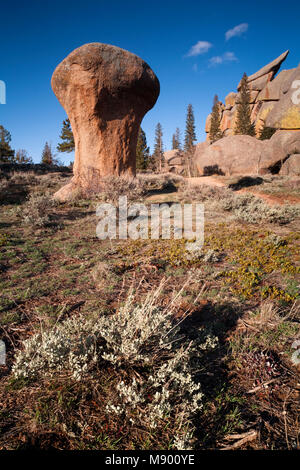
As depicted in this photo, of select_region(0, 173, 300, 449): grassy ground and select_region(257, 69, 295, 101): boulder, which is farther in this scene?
select_region(257, 69, 295, 101): boulder

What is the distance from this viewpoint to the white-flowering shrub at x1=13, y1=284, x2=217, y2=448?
1.78 metres

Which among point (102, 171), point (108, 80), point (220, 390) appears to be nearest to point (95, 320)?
point (220, 390)

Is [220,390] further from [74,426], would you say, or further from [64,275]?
[64,275]

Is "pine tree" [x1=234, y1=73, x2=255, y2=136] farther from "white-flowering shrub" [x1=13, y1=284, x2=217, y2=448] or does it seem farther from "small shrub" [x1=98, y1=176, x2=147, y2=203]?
"white-flowering shrub" [x1=13, y1=284, x2=217, y2=448]

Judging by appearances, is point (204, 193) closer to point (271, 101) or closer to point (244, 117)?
point (244, 117)

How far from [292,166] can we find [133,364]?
19.9 metres

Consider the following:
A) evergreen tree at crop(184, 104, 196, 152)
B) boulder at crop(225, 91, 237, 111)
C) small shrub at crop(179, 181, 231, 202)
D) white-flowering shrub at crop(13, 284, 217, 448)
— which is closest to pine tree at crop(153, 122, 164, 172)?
evergreen tree at crop(184, 104, 196, 152)

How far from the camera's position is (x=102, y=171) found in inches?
447

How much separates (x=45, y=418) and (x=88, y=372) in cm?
41

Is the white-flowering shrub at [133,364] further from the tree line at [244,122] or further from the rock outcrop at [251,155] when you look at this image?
the tree line at [244,122]

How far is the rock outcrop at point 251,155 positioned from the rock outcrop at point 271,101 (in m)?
1.43

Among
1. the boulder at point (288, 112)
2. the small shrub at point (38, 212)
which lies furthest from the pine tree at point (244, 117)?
the small shrub at point (38, 212)

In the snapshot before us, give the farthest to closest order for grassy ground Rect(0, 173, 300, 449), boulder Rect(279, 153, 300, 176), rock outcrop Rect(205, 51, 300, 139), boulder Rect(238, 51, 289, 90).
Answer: boulder Rect(238, 51, 289, 90)
rock outcrop Rect(205, 51, 300, 139)
boulder Rect(279, 153, 300, 176)
grassy ground Rect(0, 173, 300, 449)

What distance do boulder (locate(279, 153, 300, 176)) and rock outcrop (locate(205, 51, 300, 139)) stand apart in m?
3.18
